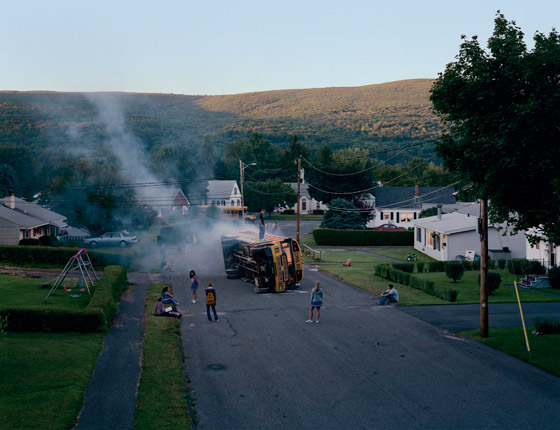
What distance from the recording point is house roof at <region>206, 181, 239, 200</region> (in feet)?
340

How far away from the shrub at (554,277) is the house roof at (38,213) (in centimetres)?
4114

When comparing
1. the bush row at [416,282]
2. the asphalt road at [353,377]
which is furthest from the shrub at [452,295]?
the asphalt road at [353,377]

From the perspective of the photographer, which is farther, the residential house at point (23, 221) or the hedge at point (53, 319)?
the residential house at point (23, 221)

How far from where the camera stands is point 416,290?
31.6m

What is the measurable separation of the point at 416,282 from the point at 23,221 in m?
33.5

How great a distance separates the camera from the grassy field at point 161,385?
11646mm

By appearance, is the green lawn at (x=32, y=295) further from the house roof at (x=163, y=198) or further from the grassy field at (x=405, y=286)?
the house roof at (x=163, y=198)

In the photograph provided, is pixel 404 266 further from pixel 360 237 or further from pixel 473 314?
pixel 360 237

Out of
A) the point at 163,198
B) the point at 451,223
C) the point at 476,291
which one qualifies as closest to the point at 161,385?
the point at 476,291

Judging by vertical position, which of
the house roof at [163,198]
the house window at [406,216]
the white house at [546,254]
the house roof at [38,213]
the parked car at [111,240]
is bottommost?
the white house at [546,254]

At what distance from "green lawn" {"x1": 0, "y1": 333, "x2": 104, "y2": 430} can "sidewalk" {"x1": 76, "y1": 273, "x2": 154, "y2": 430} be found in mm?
247

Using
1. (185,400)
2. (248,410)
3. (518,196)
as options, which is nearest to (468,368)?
(518,196)

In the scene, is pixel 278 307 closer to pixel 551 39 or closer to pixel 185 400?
pixel 185 400

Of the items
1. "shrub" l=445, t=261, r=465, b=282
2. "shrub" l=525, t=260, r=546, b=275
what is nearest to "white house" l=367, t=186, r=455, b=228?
"shrub" l=445, t=261, r=465, b=282
